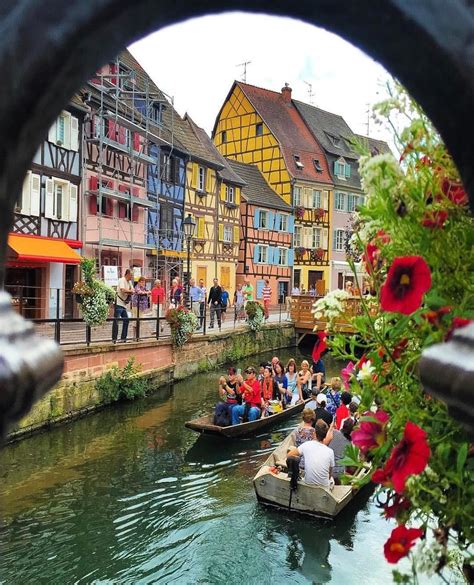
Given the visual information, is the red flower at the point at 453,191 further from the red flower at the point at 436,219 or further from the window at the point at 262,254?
the window at the point at 262,254

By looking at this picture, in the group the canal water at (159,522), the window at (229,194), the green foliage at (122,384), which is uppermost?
the window at (229,194)

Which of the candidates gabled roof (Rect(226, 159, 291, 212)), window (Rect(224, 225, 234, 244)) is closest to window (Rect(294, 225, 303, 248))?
gabled roof (Rect(226, 159, 291, 212))

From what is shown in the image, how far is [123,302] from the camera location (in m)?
13.6

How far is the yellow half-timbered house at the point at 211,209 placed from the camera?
91.1ft

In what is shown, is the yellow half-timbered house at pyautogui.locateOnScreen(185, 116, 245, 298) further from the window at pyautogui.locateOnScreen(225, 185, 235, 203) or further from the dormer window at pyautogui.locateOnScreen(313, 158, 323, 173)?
the dormer window at pyautogui.locateOnScreen(313, 158, 323, 173)

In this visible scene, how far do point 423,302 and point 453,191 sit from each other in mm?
243

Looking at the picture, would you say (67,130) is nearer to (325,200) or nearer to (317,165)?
(317,165)

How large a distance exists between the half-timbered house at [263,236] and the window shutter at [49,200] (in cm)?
1553

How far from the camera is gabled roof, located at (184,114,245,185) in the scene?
2911 cm

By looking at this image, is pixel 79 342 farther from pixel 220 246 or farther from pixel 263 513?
pixel 220 246

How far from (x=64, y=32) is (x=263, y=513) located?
7.76 meters

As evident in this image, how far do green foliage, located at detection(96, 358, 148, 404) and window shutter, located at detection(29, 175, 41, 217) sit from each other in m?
5.82

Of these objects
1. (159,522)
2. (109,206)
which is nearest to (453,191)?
(159,522)

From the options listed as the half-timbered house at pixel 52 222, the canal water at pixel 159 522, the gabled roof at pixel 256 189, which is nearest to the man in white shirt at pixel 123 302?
the half-timbered house at pixel 52 222
